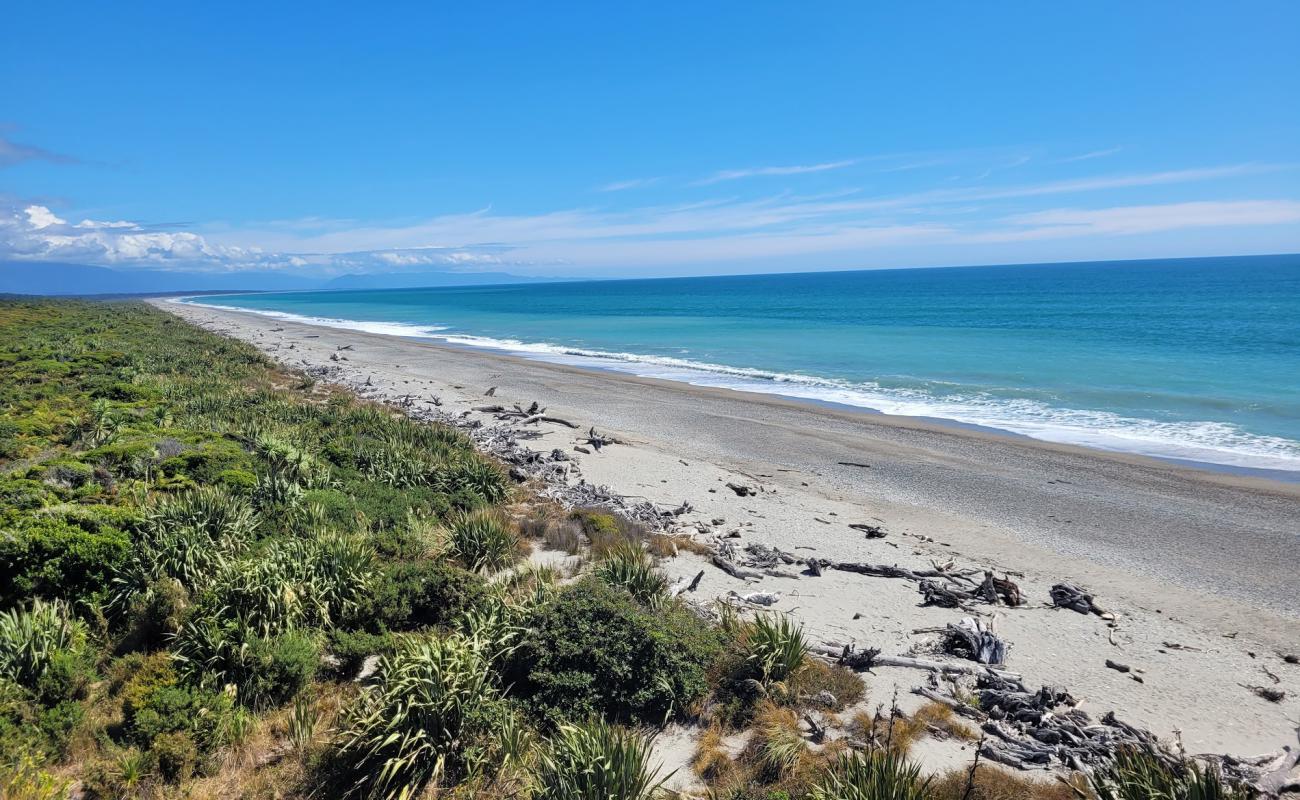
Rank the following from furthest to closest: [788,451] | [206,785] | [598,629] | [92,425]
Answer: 1. [788,451]
2. [92,425]
3. [598,629]
4. [206,785]

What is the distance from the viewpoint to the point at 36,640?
647 cm

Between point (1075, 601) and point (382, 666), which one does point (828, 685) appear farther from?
point (1075, 601)

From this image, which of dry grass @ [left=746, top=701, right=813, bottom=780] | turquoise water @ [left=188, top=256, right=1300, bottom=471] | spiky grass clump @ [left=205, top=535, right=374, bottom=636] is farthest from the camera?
turquoise water @ [left=188, top=256, right=1300, bottom=471]

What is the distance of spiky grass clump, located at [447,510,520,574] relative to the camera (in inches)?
376

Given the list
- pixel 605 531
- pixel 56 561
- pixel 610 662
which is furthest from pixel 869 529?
pixel 56 561

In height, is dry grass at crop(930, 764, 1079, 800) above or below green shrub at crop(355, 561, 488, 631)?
below

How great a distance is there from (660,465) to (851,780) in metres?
11.6

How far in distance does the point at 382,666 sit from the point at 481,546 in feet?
9.82

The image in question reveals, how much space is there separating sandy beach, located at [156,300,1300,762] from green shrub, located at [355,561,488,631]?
327 cm

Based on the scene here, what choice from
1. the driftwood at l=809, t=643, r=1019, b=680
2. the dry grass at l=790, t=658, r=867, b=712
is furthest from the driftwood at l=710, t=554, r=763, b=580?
the dry grass at l=790, t=658, r=867, b=712

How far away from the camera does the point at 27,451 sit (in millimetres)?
12602

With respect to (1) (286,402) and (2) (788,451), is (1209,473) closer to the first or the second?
(2) (788,451)

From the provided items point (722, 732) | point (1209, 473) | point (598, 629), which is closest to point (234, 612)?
point (598, 629)

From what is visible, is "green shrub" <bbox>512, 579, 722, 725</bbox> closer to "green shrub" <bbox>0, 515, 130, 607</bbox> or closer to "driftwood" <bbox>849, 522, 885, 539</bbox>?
"green shrub" <bbox>0, 515, 130, 607</bbox>
